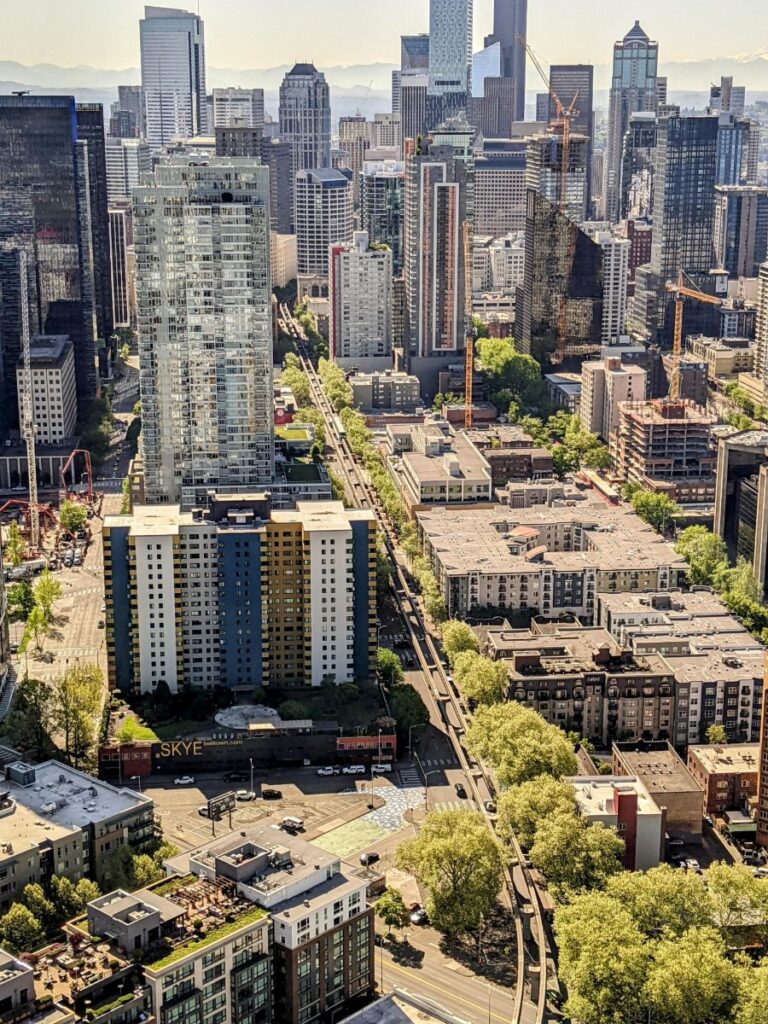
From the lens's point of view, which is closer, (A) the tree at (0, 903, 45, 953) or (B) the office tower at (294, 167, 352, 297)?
(A) the tree at (0, 903, 45, 953)

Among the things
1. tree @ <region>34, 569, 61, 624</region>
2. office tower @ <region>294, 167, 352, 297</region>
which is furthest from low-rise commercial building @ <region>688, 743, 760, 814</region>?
office tower @ <region>294, 167, 352, 297</region>

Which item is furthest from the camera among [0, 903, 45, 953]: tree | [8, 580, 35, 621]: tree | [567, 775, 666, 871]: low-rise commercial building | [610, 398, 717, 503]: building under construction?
[610, 398, 717, 503]: building under construction

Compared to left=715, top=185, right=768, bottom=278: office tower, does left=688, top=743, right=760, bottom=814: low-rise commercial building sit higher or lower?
lower

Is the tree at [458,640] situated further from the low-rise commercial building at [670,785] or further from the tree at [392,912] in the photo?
the tree at [392,912]

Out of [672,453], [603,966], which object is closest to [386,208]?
[672,453]

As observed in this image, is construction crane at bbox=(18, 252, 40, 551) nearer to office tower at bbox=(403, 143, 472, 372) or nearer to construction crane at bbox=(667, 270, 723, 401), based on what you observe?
office tower at bbox=(403, 143, 472, 372)

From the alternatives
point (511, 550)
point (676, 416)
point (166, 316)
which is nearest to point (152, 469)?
point (166, 316)

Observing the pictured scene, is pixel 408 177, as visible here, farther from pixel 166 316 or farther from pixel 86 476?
pixel 166 316
